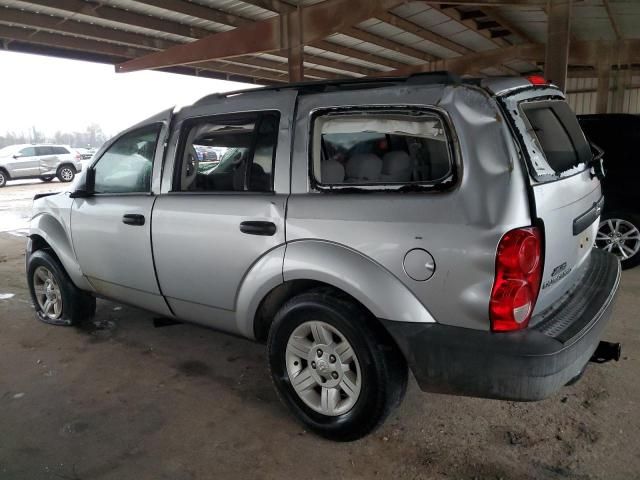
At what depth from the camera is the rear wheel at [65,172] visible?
20217mm

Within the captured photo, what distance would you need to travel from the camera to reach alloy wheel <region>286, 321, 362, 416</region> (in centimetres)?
243

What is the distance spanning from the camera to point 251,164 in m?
2.78

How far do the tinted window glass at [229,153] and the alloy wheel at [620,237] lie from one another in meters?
4.33

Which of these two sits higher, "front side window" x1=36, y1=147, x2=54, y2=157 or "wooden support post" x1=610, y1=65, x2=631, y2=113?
"wooden support post" x1=610, y1=65, x2=631, y2=113

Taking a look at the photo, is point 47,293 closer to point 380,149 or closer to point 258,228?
point 258,228

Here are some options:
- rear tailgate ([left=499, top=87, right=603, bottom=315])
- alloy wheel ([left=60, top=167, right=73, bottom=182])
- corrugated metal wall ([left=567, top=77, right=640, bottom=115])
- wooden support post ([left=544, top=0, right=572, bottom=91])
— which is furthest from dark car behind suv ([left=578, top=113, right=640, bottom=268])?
corrugated metal wall ([left=567, top=77, right=640, bottom=115])

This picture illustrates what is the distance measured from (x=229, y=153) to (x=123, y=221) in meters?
0.92

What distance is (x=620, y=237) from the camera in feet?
17.6

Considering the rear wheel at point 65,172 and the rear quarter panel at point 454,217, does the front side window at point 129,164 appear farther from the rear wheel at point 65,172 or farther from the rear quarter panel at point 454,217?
the rear wheel at point 65,172

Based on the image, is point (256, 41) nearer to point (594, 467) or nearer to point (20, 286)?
point (20, 286)

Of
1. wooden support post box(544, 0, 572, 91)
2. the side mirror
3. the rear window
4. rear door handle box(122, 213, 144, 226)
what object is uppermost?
wooden support post box(544, 0, 572, 91)

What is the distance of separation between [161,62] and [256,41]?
3.44 m

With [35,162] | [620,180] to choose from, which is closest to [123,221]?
[620,180]

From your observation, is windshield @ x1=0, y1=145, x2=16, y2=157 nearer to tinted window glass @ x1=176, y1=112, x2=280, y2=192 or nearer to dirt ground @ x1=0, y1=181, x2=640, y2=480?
dirt ground @ x1=0, y1=181, x2=640, y2=480
